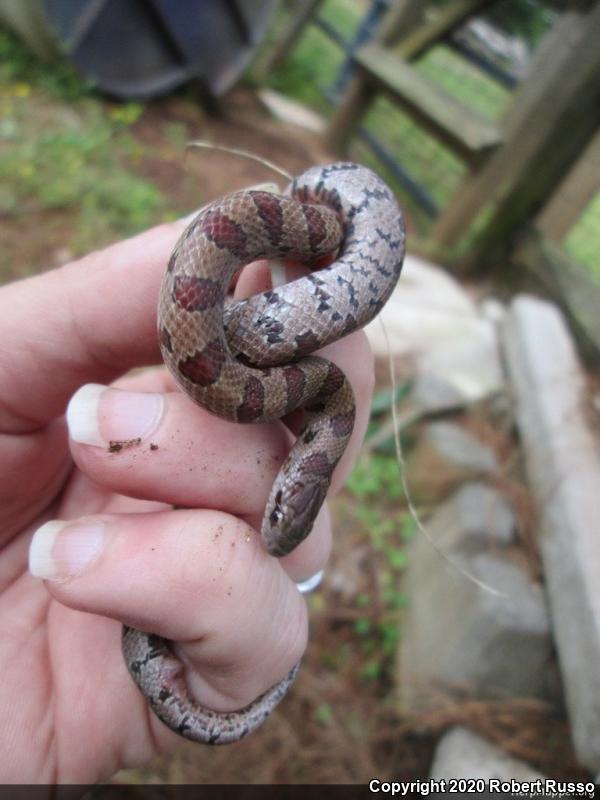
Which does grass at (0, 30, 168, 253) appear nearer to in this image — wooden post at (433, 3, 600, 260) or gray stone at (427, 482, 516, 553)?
wooden post at (433, 3, 600, 260)

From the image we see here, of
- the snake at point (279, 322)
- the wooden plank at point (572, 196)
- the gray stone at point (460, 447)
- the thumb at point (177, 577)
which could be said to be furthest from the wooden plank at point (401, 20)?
the thumb at point (177, 577)

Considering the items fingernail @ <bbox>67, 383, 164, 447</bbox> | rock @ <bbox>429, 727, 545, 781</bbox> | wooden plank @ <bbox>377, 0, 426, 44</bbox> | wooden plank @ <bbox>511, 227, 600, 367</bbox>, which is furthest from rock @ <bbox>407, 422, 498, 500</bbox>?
wooden plank @ <bbox>377, 0, 426, 44</bbox>

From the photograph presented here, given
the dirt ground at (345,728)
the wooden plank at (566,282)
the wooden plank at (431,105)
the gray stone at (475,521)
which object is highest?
the wooden plank at (431,105)

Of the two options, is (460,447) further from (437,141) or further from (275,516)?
(437,141)

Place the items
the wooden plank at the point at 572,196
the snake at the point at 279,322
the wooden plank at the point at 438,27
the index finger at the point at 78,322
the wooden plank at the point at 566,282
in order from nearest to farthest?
the snake at the point at 279,322 < the index finger at the point at 78,322 < the wooden plank at the point at 566,282 < the wooden plank at the point at 572,196 < the wooden plank at the point at 438,27

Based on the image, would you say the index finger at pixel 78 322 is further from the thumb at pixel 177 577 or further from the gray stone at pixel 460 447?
the gray stone at pixel 460 447

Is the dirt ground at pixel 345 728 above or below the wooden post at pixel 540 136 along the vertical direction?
below
